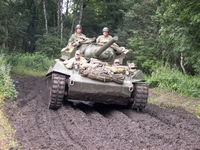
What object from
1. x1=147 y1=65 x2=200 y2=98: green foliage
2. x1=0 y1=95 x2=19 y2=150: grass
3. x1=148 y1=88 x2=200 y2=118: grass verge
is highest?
x1=147 y1=65 x2=200 y2=98: green foliage

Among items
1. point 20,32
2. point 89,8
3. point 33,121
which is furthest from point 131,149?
point 89,8

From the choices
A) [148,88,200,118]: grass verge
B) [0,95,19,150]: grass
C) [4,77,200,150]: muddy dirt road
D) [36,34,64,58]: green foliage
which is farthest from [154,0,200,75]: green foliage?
[36,34,64,58]: green foliage

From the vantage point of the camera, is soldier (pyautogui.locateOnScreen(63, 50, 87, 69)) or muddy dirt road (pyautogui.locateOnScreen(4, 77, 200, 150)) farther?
soldier (pyautogui.locateOnScreen(63, 50, 87, 69))

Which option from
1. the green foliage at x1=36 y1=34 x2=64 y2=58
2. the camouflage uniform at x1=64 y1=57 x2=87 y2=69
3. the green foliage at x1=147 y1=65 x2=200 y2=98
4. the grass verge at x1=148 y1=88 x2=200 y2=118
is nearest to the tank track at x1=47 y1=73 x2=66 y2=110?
the camouflage uniform at x1=64 y1=57 x2=87 y2=69

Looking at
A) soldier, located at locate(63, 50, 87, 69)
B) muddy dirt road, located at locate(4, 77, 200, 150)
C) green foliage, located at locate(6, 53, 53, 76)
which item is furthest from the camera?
green foliage, located at locate(6, 53, 53, 76)

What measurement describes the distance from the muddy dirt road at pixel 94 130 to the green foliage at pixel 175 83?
4.39 m

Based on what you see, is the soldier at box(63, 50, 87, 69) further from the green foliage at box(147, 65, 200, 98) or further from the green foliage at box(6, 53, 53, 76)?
the green foliage at box(6, 53, 53, 76)

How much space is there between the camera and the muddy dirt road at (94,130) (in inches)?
229

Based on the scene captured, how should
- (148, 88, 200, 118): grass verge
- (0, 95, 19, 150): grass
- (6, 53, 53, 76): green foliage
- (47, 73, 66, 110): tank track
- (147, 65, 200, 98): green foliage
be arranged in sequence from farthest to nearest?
(6, 53, 53, 76): green foliage
(147, 65, 200, 98): green foliage
(148, 88, 200, 118): grass verge
(47, 73, 66, 110): tank track
(0, 95, 19, 150): grass

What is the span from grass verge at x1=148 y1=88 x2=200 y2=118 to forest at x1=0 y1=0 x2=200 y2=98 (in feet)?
3.74

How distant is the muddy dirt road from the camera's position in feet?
19.1

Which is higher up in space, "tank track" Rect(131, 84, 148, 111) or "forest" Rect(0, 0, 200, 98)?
"forest" Rect(0, 0, 200, 98)

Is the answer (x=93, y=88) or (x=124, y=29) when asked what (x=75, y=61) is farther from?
(x=124, y=29)

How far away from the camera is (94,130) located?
Answer: 6867mm
